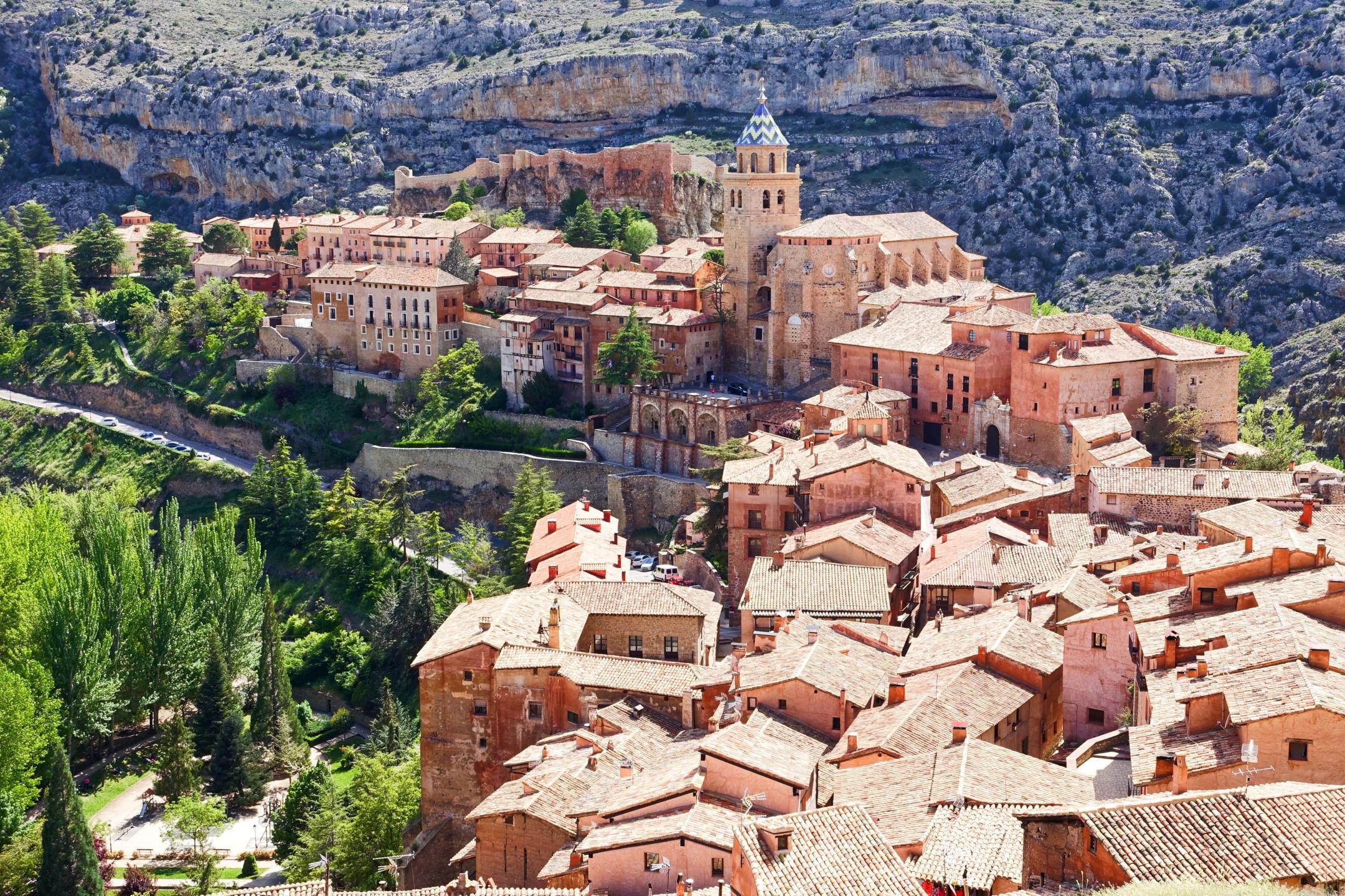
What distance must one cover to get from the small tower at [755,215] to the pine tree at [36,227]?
53750 mm

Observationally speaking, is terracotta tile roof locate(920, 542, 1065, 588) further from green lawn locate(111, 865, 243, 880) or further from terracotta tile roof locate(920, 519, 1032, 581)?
green lawn locate(111, 865, 243, 880)

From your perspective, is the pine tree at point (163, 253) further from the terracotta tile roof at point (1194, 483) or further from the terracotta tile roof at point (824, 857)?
the terracotta tile roof at point (824, 857)

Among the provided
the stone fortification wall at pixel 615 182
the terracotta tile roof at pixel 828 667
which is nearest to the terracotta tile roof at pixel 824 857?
the terracotta tile roof at pixel 828 667

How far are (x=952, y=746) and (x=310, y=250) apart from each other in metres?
67.6

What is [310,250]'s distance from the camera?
90188mm

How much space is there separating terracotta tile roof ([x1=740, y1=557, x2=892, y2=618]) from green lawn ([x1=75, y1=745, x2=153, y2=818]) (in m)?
20.0

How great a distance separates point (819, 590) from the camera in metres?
40.0

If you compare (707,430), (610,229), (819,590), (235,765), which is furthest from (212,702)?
(610,229)

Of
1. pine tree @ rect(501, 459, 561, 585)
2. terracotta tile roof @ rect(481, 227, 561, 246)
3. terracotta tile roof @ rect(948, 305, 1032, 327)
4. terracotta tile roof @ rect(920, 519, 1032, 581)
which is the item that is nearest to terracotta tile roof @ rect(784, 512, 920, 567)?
terracotta tile roof @ rect(920, 519, 1032, 581)

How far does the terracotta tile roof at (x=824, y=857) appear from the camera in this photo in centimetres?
2162

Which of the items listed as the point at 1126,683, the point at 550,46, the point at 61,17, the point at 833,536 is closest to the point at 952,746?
the point at 1126,683

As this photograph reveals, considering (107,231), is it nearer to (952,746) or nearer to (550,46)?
(550,46)

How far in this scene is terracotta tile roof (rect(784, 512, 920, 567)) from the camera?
42.7 meters

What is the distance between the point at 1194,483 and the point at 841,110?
210ft
